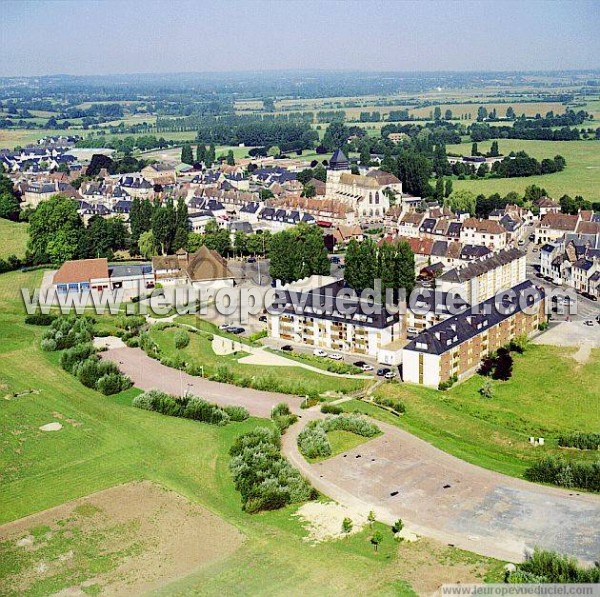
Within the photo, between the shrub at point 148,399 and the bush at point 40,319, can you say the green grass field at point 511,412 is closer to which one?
the shrub at point 148,399

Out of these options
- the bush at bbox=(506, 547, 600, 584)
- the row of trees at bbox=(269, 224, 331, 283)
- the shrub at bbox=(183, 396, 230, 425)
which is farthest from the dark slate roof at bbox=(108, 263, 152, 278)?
the bush at bbox=(506, 547, 600, 584)

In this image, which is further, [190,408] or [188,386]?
[188,386]

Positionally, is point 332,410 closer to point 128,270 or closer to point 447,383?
point 447,383

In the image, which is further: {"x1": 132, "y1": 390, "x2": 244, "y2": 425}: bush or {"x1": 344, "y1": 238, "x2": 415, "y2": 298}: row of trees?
{"x1": 344, "y1": 238, "x2": 415, "y2": 298}: row of trees

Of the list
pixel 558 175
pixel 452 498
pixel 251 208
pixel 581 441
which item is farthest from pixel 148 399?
pixel 558 175

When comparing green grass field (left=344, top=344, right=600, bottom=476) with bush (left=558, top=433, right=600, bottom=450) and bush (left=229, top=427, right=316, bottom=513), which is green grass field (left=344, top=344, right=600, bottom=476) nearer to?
bush (left=558, top=433, right=600, bottom=450)

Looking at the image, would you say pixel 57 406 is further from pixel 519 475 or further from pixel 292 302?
pixel 519 475
